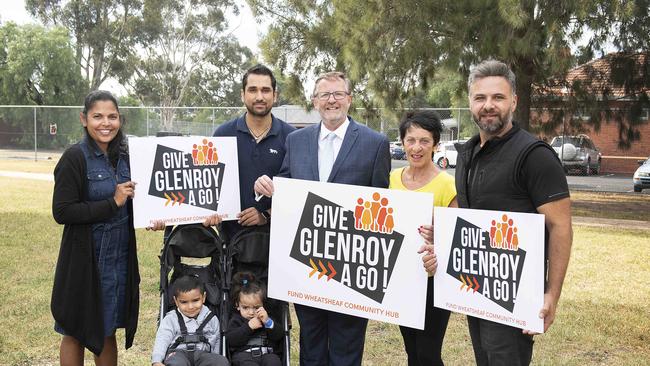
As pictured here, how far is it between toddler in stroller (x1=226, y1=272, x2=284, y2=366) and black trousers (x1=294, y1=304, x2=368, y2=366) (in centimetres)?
18

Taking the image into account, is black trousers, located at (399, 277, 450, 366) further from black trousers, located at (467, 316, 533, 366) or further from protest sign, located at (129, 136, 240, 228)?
protest sign, located at (129, 136, 240, 228)

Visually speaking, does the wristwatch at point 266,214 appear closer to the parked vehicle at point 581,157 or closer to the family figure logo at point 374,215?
the family figure logo at point 374,215

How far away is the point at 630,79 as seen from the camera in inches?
533

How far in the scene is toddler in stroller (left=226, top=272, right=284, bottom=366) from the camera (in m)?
3.55

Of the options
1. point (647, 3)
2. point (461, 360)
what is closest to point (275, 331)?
point (461, 360)

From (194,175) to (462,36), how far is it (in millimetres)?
8027

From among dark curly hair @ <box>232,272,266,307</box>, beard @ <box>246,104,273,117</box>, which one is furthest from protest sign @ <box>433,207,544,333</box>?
beard @ <box>246,104,273,117</box>

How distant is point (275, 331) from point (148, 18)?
41631 millimetres

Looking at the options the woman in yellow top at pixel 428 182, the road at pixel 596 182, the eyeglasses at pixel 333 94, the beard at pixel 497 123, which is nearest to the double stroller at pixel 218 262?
the woman in yellow top at pixel 428 182

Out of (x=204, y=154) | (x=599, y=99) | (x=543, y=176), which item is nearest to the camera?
(x=543, y=176)

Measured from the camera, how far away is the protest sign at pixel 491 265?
2680 mm

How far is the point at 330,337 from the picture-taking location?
3598 mm

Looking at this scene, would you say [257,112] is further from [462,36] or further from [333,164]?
[462,36]

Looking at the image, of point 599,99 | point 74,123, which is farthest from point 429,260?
point 74,123
